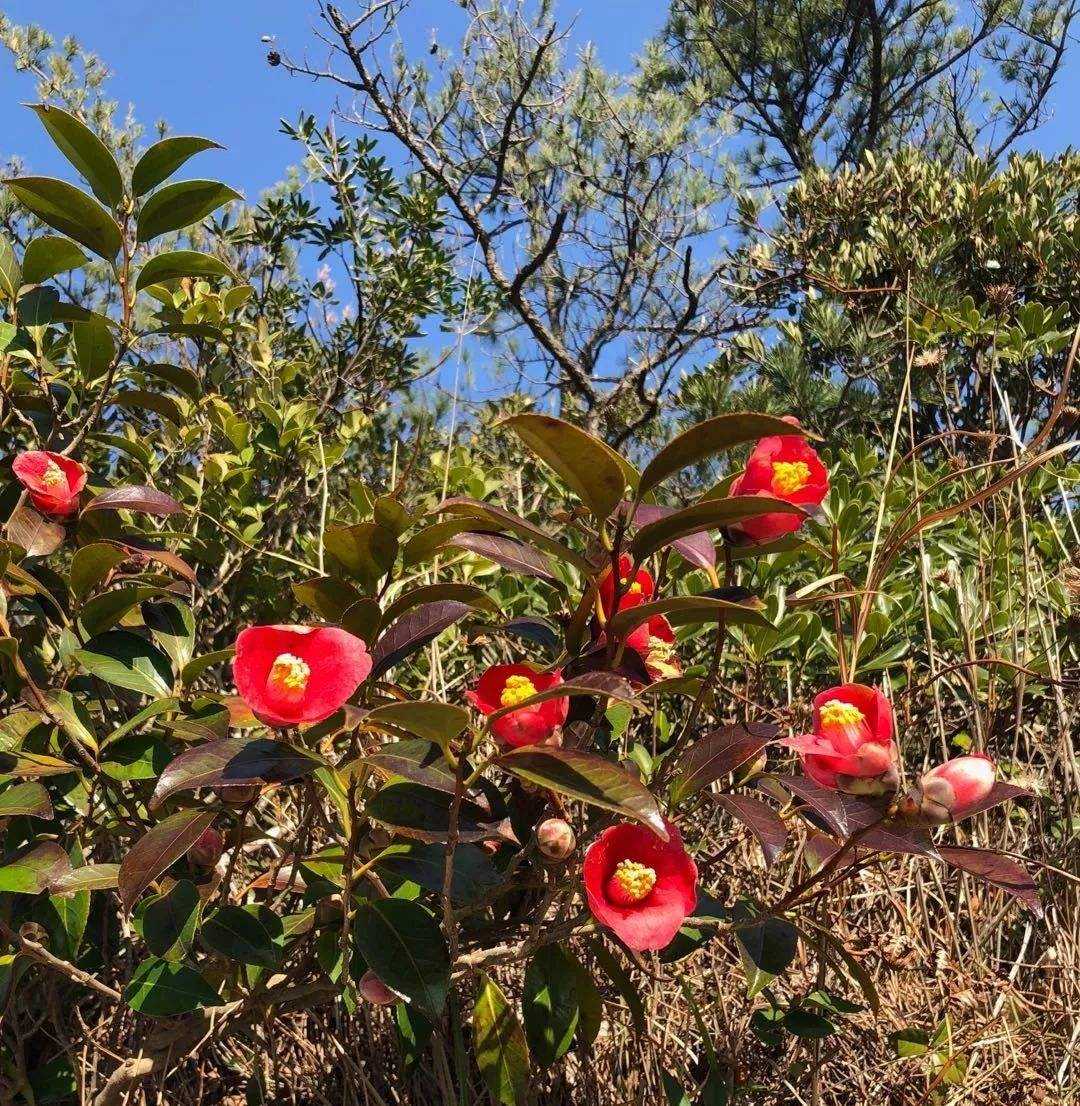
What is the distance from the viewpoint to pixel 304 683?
28.3 inches

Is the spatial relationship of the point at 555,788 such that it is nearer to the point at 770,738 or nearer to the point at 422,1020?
the point at 770,738

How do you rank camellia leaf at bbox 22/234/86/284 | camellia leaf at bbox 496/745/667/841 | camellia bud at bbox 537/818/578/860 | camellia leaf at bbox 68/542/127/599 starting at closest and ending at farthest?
1. camellia leaf at bbox 496/745/667/841
2. camellia bud at bbox 537/818/578/860
3. camellia leaf at bbox 68/542/127/599
4. camellia leaf at bbox 22/234/86/284

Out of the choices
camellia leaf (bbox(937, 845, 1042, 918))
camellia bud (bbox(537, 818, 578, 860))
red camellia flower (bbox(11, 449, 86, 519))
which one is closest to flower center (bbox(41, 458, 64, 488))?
red camellia flower (bbox(11, 449, 86, 519))

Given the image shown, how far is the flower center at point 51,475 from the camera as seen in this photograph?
1018 millimetres

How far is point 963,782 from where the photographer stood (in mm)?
782

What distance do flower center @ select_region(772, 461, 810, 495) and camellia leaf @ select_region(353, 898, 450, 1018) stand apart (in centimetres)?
42

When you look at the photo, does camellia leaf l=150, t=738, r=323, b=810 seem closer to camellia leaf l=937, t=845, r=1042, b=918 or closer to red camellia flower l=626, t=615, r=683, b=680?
red camellia flower l=626, t=615, r=683, b=680

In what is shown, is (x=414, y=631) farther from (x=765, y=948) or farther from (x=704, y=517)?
(x=765, y=948)

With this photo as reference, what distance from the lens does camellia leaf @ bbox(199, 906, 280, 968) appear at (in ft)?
2.86

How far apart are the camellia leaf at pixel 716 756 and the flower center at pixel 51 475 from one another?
636mm

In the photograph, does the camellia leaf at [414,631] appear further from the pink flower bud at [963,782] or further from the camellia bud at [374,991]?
the pink flower bud at [963,782]

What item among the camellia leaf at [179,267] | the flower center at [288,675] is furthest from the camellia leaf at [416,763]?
the camellia leaf at [179,267]

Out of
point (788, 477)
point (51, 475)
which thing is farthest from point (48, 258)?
point (788, 477)

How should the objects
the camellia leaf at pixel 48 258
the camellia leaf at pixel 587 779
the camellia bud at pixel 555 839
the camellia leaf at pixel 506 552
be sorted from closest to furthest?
1. the camellia leaf at pixel 587 779
2. the camellia bud at pixel 555 839
3. the camellia leaf at pixel 506 552
4. the camellia leaf at pixel 48 258
